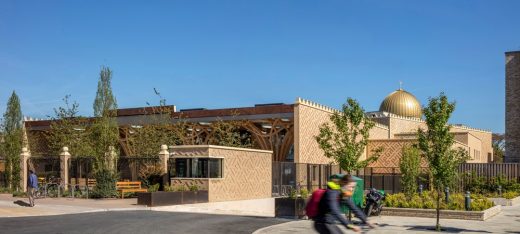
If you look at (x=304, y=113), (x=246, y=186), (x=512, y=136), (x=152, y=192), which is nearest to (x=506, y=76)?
(x=512, y=136)

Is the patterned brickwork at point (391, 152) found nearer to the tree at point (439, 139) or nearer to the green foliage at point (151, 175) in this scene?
the green foliage at point (151, 175)

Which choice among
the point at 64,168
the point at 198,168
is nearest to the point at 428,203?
the point at 198,168

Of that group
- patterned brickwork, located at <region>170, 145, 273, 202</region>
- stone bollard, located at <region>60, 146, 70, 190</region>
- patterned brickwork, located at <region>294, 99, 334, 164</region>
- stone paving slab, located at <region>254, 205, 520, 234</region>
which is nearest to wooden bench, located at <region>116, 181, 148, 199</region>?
patterned brickwork, located at <region>170, 145, 273, 202</region>

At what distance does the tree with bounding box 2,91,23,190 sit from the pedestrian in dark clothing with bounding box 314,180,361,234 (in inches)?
1262

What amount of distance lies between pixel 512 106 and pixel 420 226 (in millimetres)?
49588

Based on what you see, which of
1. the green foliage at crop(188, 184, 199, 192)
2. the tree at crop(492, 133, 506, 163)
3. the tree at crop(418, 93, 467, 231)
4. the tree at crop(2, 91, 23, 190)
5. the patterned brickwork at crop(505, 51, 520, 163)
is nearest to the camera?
the tree at crop(418, 93, 467, 231)

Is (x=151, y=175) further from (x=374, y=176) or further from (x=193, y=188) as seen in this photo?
(x=374, y=176)

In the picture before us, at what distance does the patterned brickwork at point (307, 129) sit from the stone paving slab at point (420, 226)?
2212 cm

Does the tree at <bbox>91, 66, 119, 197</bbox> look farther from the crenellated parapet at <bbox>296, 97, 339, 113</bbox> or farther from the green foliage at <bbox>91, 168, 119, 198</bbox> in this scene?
the crenellated parapet at <bbox>296, 97, 339, 113</bbox>

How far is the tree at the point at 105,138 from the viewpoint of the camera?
31.5 meters

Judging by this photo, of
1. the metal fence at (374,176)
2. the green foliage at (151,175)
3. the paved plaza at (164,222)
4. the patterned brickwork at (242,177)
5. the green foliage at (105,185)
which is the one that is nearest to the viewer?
the paved plaza at (164,222)

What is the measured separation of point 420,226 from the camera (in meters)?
19.2

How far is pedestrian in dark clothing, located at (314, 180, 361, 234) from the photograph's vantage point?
963 centimetres

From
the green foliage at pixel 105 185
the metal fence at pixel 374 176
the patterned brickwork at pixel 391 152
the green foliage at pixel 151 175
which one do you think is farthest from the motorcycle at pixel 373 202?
the patterned brickwork at pixel 391 152
